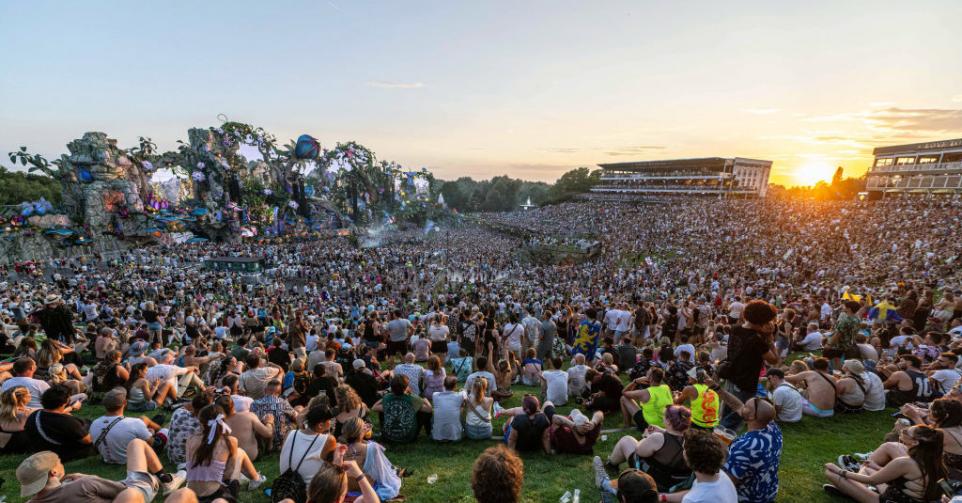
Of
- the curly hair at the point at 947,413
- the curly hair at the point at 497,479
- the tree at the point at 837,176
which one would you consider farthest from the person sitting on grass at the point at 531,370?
the tree at the point at 837,176

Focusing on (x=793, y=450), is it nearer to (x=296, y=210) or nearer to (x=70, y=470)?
(x=70, y=470)

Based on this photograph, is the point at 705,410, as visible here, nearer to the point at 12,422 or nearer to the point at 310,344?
the point at 12,422

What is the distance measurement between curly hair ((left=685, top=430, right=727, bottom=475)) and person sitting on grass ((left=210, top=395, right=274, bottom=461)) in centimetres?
394

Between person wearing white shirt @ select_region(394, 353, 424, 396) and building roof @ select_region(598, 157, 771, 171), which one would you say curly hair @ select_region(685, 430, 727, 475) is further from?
building roof @ select_region(598, 157, 771, 171)

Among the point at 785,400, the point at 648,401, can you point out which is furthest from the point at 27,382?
the point at 785,400

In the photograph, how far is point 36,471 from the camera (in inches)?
103

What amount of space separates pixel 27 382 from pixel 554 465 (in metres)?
6.31

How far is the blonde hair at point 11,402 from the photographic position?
4.36 m

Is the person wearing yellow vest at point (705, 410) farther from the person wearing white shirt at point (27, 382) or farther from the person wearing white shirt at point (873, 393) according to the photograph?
the person wearing white shirt at point (27, 382)

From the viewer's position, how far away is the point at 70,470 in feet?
13.5

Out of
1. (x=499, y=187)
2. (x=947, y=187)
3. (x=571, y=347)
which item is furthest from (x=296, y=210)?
(x=947, y=187)

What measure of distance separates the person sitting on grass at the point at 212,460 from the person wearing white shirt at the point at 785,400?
20.2 feet

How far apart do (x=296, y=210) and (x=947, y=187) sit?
2548 inches

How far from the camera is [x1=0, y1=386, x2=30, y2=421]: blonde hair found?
14.3 feet
